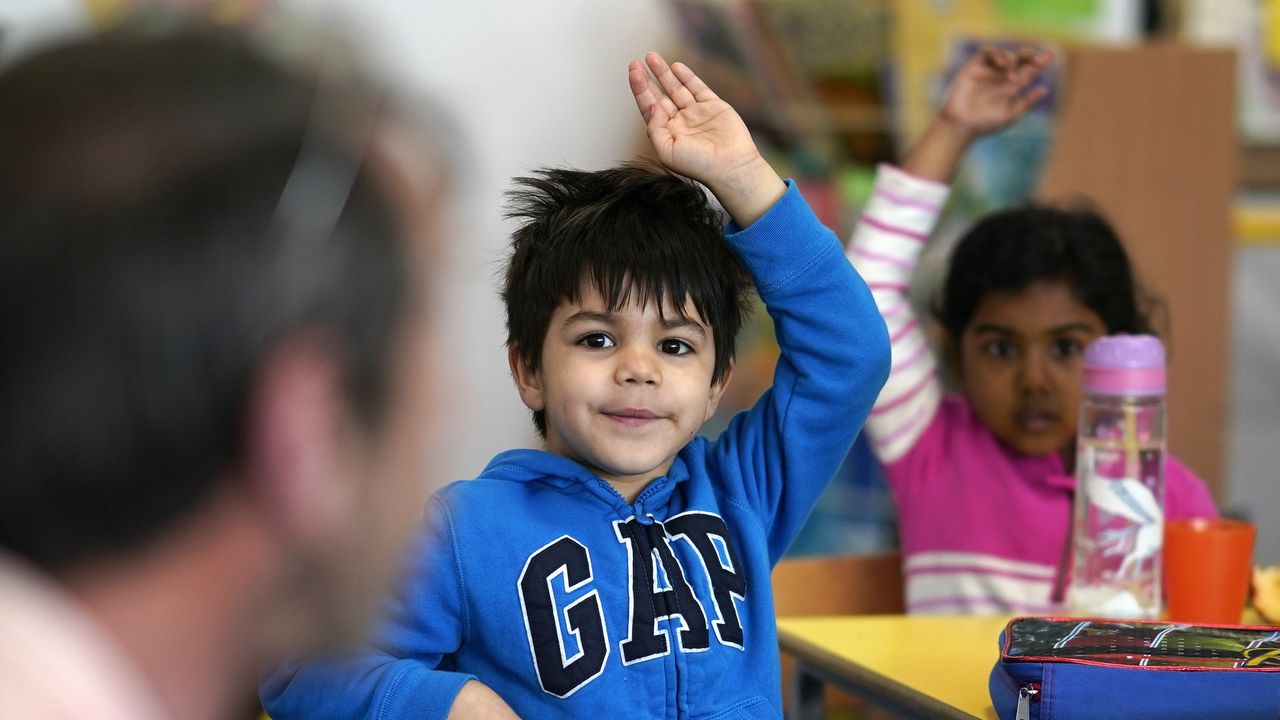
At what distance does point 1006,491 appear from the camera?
68.2 inches

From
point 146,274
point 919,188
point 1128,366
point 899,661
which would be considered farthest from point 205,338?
point 919,188

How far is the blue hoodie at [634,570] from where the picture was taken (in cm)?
110

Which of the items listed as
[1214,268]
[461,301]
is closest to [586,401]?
[461,301]

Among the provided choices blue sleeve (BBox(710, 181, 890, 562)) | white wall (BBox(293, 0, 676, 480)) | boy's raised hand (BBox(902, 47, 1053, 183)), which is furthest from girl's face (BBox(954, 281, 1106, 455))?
white wall (BBox(293, 0, 676, 480))

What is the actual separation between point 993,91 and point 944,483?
1.72ft

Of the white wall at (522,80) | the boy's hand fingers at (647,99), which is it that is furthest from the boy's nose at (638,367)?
Answer: the white wall at (522,80)

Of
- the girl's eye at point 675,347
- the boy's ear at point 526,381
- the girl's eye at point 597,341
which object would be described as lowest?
the boy's ear at point 526,381

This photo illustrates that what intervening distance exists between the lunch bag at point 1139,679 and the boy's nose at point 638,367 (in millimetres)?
361

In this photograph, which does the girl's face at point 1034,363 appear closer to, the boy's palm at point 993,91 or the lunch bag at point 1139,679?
the boy's palm at point 993,91

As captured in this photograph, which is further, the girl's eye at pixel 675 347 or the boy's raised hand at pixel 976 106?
the boy's raised hand at pixel 976 106

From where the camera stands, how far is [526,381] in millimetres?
1224

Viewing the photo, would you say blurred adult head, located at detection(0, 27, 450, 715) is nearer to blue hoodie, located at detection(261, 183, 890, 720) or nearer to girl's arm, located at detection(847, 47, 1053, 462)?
blue hoodie, located at detection(261, 183, 890, 720)

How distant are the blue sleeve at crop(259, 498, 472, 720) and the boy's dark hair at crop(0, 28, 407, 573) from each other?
61 cm

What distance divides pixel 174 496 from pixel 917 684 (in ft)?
2.78
